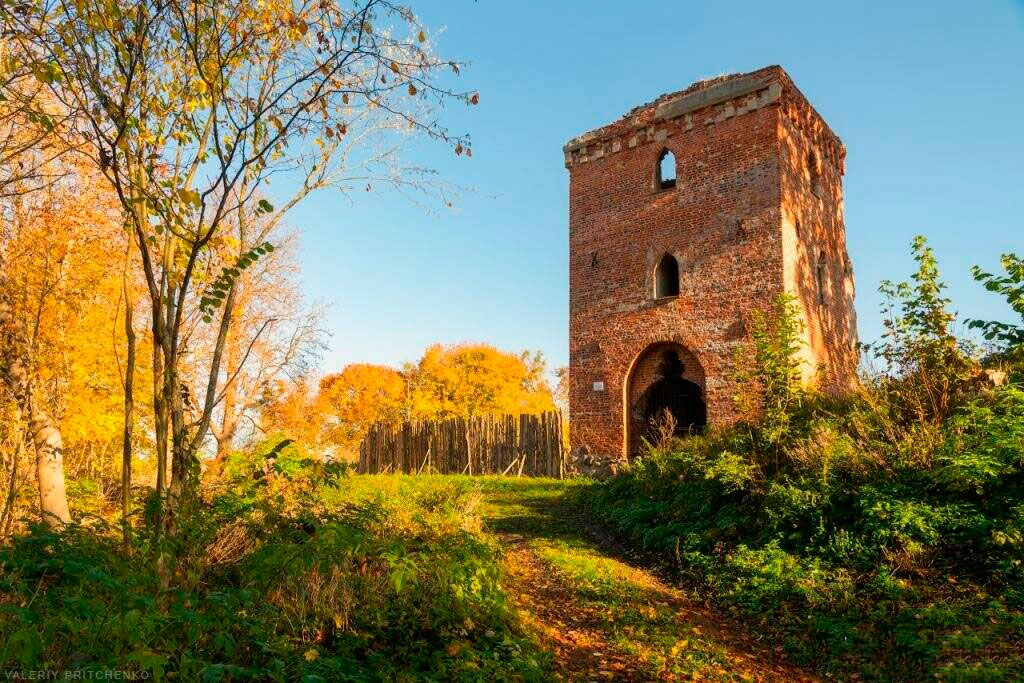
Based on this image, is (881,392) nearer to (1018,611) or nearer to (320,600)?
(1018,611)

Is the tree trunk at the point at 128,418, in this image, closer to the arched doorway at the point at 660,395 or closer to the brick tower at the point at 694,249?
the brick tower at the point at 694,249

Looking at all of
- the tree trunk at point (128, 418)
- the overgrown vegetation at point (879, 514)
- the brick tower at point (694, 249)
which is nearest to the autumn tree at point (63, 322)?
the tree trunk at point (128, 418)

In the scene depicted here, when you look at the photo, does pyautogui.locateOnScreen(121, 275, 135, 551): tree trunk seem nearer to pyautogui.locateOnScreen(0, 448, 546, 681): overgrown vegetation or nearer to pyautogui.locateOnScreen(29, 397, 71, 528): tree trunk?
pyautogui.locateOnScreen(0, 448, 546, 681): overgrown vegetation

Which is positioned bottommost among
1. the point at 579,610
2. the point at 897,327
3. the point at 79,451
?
the point at 579,610

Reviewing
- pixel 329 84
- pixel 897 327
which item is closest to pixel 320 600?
pixel 329 84

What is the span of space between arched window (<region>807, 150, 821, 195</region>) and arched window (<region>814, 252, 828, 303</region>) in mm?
1692

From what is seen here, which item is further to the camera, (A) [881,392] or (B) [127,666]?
(A) [881,392]

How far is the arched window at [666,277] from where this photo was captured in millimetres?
16375

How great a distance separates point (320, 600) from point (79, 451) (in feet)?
30.0

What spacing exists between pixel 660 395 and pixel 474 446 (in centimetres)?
631

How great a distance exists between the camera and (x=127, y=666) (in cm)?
337

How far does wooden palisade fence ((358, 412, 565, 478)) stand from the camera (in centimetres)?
1819

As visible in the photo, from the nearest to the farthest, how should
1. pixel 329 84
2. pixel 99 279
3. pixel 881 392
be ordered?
pixel 329 84 < pixel 881 392 < pixel 99 279

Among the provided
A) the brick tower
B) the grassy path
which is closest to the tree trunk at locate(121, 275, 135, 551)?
the grassy path
